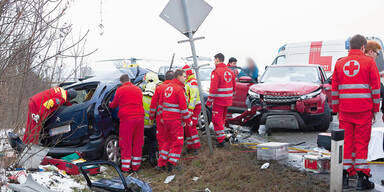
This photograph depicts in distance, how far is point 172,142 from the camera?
702 cm

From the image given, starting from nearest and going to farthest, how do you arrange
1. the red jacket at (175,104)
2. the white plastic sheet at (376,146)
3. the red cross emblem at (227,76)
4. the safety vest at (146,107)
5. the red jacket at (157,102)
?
the white plastic sheet at (376,146)
the red jacket at (175,104)
the red jacket at (157,102)
the safety vest at (146,107)
the red cross emblem at (227,76)

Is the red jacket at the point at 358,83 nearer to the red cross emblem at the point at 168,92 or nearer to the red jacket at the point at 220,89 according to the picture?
the red cross emblem at the point at 168,92

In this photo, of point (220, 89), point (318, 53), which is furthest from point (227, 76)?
point (318, 53)

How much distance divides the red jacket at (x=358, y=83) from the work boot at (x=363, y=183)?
0.85 m

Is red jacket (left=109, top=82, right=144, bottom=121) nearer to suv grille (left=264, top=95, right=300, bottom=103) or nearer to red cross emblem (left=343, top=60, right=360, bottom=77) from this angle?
suv grille (left=264, top=95, right=300, bottom=103)

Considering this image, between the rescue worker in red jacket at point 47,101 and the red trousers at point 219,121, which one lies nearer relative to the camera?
the rescue worker in red jacket at point 47,101

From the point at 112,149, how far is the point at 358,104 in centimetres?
433

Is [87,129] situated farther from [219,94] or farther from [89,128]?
[219,94]

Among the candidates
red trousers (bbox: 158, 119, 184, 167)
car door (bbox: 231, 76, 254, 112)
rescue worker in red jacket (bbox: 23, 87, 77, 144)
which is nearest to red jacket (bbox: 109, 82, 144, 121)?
red trousers (bbox: 158, 119, 184, 167)

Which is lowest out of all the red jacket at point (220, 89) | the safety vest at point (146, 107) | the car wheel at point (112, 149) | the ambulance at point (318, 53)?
the car wheel at point (112, 149)

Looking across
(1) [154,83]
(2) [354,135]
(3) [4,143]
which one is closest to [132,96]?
(1) [154,83]

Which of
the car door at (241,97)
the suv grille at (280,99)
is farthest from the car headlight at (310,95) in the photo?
the car door at (241,97)

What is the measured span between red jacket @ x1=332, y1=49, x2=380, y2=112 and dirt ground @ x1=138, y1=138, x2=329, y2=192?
1140mm

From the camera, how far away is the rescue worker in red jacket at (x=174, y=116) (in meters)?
6.90
